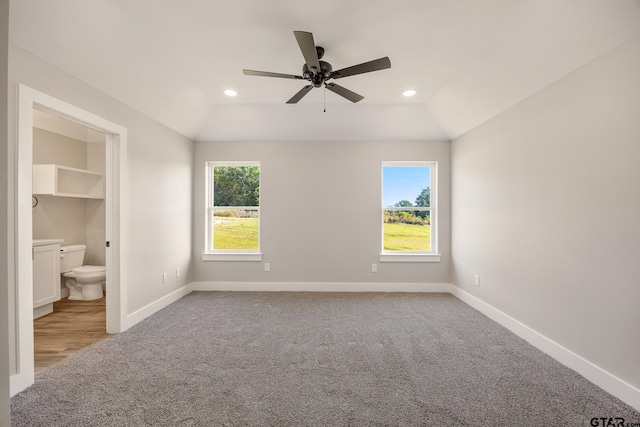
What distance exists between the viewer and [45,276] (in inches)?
127

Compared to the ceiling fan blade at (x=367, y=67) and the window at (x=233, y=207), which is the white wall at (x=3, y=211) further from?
the window at (x=233, y=207)

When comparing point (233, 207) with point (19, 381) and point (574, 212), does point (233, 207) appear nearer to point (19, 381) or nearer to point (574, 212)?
point (19, 381)

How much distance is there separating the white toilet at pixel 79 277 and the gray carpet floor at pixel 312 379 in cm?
153

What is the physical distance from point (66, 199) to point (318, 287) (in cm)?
417

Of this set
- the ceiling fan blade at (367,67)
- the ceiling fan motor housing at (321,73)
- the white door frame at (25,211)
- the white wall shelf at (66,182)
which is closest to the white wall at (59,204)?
the white wall shelf at (66,182)

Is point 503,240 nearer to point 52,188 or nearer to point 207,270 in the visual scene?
point 207,270

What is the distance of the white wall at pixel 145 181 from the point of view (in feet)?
6.50

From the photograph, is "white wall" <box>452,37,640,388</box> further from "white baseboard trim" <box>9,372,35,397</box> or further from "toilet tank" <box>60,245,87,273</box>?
"toilet tank" <box>60,245,87,273</box>

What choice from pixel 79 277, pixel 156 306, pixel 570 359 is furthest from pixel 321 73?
pixel 79 277

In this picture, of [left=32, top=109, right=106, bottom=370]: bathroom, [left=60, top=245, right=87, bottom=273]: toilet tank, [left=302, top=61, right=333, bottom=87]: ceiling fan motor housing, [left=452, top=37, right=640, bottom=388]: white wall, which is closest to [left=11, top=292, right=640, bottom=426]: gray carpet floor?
[left=452, top=37, right=640, bottom=388]: white wall

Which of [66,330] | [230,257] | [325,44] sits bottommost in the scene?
[66,330]

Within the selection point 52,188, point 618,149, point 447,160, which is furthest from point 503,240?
point 52,188

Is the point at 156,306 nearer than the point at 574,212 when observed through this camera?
No

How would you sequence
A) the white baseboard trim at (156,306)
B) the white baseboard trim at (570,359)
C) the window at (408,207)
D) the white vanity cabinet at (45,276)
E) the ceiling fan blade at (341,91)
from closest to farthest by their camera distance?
1. the white baseboard trim at (570,359)
2. the ceiling fan blade at (341,91)
3. the white baseboard trim at (156,306)
4. the white vanity cabinet at (45,276)
5. the window at (408,207)
